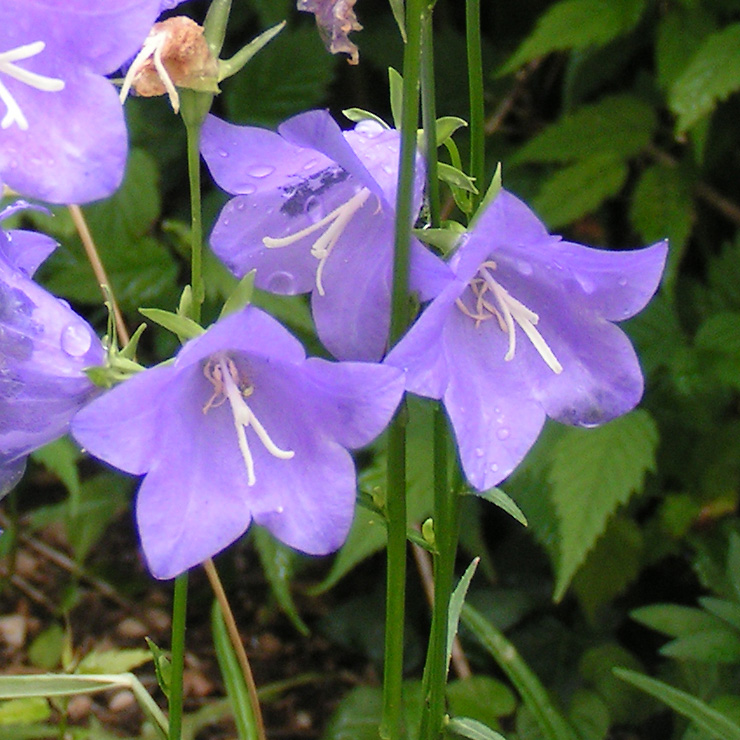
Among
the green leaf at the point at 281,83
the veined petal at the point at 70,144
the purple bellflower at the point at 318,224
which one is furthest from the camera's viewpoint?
the green leaf at the point at 281,83

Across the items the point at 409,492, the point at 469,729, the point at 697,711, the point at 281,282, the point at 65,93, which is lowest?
the point at 409,492

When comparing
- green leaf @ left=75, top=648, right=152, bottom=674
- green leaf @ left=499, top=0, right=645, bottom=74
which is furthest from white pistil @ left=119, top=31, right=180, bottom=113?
green leaf @ left=499, top=0, right=645, bottom=74

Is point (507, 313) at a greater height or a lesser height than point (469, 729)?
greater

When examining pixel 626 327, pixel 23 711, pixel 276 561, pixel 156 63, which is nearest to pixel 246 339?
pixel 156 63

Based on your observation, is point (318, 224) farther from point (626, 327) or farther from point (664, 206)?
point (664, 206)

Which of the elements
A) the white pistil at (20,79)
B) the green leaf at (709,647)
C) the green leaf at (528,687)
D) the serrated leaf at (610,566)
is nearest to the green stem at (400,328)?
the white pistil at (20,79)

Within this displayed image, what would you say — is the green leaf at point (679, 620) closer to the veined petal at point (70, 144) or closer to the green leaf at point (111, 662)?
the green leaf at point (111, 662)

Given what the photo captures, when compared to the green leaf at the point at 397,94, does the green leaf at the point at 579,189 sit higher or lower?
lower

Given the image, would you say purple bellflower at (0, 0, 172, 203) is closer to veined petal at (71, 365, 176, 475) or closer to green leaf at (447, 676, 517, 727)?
veined petal at (71, 365, 176, 475)
